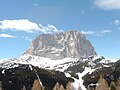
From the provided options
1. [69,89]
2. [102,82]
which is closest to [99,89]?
[102,82]

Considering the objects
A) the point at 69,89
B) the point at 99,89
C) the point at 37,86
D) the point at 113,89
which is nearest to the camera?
the point at 37,86

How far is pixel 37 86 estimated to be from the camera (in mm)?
106500

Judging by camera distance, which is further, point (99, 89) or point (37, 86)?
point (99, 89)

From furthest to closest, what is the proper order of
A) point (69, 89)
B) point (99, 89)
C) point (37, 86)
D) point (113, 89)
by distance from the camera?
point (69, 89), point (99, 89), point (113, 89), point (37, 86)

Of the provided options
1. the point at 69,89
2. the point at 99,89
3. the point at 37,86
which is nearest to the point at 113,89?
the point at 99,89

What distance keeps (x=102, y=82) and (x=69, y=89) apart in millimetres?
36690

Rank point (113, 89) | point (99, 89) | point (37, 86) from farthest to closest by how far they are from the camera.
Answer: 1. point (99, 89)
2. point (113, 89)
3. point (37, 86)

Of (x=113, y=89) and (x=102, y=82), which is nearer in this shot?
(x=113, y=89)

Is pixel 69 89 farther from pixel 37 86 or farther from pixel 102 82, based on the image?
pixel 37 86

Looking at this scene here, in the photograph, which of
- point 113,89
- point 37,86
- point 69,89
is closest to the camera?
point 37,86

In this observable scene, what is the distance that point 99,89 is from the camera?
13788cm

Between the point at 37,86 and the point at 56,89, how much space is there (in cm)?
7495

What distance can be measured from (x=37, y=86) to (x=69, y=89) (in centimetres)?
6774

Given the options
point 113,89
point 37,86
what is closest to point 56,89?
point 113,89
